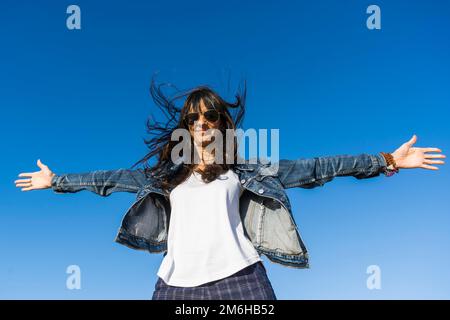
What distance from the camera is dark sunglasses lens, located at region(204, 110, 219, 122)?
5551 mm

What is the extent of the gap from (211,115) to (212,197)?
101cm

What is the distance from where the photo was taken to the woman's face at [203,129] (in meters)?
5.54

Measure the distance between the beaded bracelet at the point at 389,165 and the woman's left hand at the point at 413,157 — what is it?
4cm

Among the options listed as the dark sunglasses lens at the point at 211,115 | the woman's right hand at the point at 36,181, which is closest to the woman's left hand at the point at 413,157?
the dark sunglasses lens at the point at 211,115

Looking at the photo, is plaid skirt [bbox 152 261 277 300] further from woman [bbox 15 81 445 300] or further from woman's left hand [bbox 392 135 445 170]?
woman's left hand [bbox 392 135 445 170]

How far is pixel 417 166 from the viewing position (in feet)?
17.8

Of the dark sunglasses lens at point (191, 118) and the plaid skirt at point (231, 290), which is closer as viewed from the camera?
the plaid skirt at point (231, 290)

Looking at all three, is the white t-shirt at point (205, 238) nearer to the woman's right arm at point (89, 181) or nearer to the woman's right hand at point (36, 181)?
the woman's right arm at point (89, 181)

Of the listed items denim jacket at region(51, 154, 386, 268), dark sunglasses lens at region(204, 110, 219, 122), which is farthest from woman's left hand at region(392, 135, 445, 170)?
dark sunglasses lens at region(204, 110, 219, 122)

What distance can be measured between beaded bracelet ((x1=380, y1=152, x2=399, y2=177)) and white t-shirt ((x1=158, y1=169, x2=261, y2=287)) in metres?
1.63

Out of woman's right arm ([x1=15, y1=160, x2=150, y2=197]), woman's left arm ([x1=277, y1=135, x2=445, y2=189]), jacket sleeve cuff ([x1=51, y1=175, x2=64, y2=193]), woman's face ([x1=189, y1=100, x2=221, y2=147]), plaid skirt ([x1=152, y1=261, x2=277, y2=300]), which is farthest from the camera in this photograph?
jacket sleeve cuff ([x1=51, y1=175, x2=64, y2=193])
